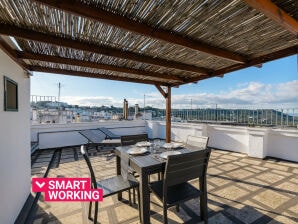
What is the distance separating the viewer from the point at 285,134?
14.6 feet

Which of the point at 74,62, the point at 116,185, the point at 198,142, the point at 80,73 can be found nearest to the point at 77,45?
the point at 74,62

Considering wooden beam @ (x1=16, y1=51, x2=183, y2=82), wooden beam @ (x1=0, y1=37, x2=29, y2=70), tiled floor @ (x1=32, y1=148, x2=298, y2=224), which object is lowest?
tiled floor @ (x1=32, y1=148, x2=298, y2=224)

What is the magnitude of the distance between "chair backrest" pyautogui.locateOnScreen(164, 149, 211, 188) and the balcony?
0.66 meters

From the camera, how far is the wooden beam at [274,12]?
1342 millimetres

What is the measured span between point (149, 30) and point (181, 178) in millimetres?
1661

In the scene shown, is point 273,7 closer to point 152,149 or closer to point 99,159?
point 152,149

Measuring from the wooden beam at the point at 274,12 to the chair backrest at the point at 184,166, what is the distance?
142 cm

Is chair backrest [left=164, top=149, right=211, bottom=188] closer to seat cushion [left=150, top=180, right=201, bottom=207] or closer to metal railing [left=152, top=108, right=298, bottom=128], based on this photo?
seat cushion [left=150, top=180, right=201, bottom=207]

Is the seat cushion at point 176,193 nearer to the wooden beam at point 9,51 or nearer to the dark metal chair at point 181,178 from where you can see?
the dark metal chair at point 181,178

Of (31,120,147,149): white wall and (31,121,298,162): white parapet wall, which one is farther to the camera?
(31,120,147,149): white wall

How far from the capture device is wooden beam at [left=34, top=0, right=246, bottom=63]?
1.41m

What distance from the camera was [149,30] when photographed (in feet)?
6.19

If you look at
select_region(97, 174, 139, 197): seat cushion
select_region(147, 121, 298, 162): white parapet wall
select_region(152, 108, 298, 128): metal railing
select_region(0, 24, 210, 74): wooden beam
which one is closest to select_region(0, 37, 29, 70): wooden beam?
select_region(0, 24, 210, 74): wooden beam

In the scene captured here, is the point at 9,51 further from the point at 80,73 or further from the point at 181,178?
the point at 181,178
